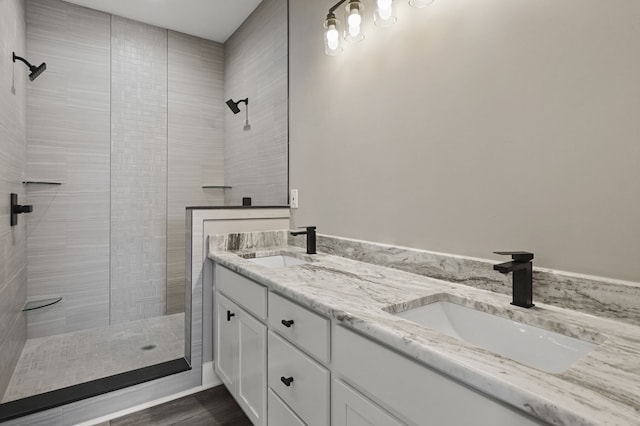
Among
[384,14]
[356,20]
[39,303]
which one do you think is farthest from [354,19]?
[39,303]

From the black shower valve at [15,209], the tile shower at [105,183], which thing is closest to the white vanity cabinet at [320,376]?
the tile shower at [105,183]

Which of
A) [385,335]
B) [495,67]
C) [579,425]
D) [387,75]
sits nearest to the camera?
[579,425]

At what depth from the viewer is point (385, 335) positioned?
0.75 m

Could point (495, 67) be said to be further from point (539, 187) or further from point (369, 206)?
point (369, 206)

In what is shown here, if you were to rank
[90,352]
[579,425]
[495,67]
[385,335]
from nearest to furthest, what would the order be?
[579,425]
[385,335]
[495,67]
[90,352]

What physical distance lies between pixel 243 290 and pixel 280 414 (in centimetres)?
52

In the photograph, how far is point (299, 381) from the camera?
1.09 meters

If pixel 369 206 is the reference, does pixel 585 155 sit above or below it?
above

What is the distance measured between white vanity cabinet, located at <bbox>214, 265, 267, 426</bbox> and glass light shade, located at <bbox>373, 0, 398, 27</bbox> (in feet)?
4.01

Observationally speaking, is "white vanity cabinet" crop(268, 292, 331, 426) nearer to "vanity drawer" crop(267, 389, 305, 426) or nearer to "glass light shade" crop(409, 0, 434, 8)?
"vanity drawer" crop(267, 389, 305, 426)

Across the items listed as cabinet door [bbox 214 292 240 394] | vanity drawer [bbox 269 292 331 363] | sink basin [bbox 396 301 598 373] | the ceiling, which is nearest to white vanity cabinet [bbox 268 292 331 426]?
vanity drawer [bbox 269 292 331 363]

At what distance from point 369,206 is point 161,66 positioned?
2.43 m

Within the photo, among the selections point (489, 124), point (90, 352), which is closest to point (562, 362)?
point (489, 124)

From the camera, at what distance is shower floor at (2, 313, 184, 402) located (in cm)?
185
